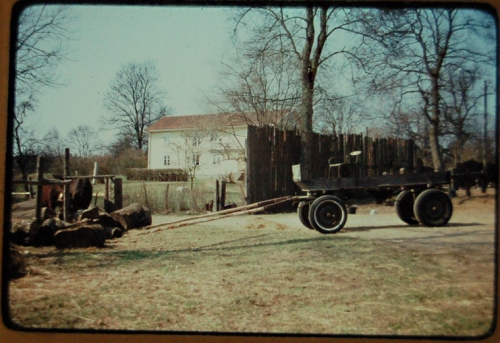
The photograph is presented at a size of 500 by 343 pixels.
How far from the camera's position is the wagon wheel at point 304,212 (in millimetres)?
3268

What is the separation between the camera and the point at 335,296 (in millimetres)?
2666

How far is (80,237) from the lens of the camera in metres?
2.89

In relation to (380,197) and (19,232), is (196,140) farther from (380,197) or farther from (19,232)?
(380,197)

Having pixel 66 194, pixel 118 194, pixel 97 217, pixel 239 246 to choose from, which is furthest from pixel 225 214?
pixel 66 194

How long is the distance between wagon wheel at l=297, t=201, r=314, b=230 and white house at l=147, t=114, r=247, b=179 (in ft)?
1.72

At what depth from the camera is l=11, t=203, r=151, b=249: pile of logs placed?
2678mm

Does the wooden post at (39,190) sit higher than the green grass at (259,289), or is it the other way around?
the wooden post at (39,190)

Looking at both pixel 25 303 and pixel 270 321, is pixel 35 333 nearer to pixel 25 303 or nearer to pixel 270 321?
pixel 25 303

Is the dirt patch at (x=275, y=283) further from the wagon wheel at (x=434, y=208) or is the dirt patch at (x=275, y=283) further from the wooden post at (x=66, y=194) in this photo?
the wooden post at (x=66, y=194)

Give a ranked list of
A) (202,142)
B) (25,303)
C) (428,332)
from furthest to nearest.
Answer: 1. (202,142)
2. (25,303)
3. (428,332)

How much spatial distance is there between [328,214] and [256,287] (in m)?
0.78

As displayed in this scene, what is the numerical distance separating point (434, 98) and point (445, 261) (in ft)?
3.26

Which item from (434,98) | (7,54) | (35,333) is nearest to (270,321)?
(35,333)

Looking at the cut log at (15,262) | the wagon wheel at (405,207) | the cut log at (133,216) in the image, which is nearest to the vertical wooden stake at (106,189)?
the cut log at (133,216)
